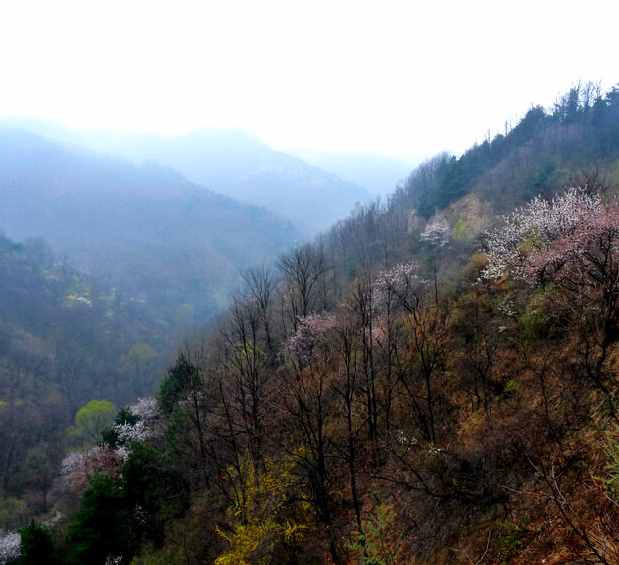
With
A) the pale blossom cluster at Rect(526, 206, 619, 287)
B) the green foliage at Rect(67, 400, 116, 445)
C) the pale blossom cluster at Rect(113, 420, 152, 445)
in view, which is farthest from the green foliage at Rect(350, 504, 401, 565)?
the green foliage at Rect(67, 400, 116, 445)

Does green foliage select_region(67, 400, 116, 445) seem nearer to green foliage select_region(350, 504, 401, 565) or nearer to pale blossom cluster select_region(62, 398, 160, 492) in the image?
pale blossom cluster select_region(62, 398, 160, 492)

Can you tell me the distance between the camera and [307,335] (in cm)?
2575

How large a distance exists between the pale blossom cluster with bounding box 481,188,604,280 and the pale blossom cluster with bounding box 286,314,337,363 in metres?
10.2

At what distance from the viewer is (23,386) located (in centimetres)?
7762

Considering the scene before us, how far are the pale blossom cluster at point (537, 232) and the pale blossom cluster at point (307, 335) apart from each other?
400 inches

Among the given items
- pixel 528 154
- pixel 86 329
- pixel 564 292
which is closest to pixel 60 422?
pixel 86 329

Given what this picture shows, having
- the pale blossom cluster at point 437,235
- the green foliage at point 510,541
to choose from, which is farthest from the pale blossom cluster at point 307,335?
the pale blossom cluster at point 437,235

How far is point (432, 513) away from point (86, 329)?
393ft

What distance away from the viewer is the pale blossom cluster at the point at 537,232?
14.2 m

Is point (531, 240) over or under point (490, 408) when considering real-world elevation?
over

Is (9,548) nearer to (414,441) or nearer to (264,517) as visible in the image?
(264,517)

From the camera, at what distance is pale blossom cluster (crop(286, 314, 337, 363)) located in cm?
2494

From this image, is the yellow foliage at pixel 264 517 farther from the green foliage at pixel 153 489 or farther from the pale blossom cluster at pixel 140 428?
the pale blossom cluster at pixel 140 428

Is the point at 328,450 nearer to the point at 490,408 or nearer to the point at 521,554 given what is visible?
the point at 490,408
